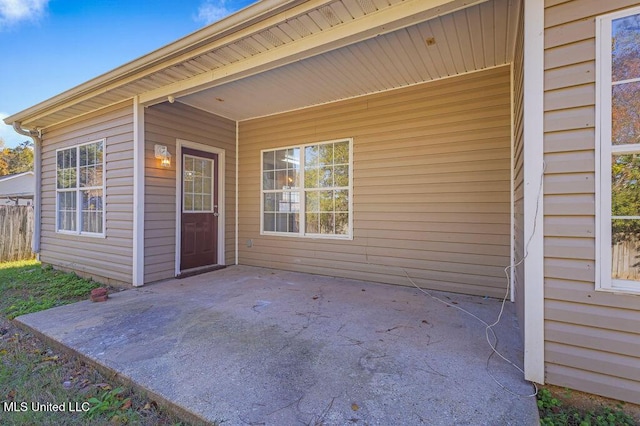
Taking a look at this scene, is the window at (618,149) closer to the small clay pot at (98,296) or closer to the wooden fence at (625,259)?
the wooden fence at (625,259)

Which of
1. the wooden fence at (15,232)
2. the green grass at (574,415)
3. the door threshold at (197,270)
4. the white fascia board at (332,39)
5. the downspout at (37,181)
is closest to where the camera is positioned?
the green grass at (574,415)

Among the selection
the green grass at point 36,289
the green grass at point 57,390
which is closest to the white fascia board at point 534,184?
the green grass at point 57,390

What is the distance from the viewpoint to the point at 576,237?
1.71 m

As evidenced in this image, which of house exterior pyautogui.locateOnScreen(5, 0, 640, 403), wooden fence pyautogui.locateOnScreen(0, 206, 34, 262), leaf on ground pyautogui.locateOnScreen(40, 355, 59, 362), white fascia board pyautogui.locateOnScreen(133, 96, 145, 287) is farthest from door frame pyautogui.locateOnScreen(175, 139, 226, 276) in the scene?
wooden fence pyautogui.locateOnScreen(0, 206, 34, 262)

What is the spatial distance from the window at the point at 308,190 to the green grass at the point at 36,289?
9.54ft

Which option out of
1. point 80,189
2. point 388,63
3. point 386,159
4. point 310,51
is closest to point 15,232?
point 80,189

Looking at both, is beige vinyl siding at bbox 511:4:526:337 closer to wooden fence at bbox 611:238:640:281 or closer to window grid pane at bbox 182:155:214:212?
wooden fence at bbox 611:238:640:281

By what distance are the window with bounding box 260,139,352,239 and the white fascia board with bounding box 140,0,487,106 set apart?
1.79m

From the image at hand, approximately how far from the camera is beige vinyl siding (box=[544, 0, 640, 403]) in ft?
5.29

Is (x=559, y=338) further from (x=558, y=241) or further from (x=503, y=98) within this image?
(x=503, y=98)

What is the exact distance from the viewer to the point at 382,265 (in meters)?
4.23

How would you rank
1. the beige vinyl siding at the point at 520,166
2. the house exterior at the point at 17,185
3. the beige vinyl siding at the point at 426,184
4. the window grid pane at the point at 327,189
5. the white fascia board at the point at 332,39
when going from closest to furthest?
the beige vinyl siding at the point at 520,166 → the white fascia board at the point at 332,39 → the beige vinyl siding at the point at 426,184 → the window grid pane at the point at 327,189 → the house exterior at the point at 17,185

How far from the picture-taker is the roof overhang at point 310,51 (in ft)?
7.95

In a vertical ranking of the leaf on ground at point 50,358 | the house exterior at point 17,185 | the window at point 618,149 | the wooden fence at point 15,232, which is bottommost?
the leaf on ground at point 50,358
